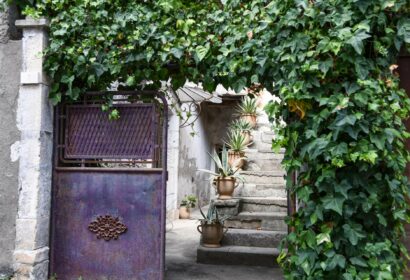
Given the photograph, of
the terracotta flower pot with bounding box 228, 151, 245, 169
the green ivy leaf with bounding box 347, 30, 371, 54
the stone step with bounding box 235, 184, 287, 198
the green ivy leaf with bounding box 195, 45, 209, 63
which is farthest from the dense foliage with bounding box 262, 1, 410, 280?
the terracotta flower pot with bounding box 228, 151, 245, 169

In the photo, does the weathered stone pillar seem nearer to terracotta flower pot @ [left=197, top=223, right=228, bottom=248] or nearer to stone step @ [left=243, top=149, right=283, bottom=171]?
terracotta flower pot @ [left=197, top=223, right=228, bottom=248]

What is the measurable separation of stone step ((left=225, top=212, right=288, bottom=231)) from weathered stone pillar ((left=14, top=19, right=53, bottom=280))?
97.9 inches

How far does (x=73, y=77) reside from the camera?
12.3 feet

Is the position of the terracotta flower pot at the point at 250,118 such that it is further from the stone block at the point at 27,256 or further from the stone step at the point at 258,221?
the stone block at the point at 27,256

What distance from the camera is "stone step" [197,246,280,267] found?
4723 mm

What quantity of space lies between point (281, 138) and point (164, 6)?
1486 millimetres

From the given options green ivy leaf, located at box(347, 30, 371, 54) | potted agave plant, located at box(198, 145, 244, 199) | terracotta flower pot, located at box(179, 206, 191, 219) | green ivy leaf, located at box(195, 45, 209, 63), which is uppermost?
green ivy leaf, located at box(195, 45, 209, 63)

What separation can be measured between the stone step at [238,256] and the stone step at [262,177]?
5.67ft

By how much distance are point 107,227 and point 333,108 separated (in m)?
2.28

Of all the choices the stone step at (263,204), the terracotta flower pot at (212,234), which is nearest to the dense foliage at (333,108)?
the terracotta flower pot at (212,234)

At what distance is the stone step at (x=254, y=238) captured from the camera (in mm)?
5051

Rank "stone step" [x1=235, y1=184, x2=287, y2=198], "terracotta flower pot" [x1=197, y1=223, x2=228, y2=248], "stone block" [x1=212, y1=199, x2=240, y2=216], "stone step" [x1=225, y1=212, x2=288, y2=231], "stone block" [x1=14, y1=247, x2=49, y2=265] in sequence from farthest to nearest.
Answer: "stone step" [x1=235, y1=184, x2=287, y2=198] → "stone block" [x1=212, y1=199, x2=240, y2=216] → "stone step" [x1=225, y1=212, x2=288, y2=231] → "terracotta flower pot" [x1=197, y1=223, x2=228, y2=248] → "stone block" [x1=14, y1=247, x2=49, y2=265]

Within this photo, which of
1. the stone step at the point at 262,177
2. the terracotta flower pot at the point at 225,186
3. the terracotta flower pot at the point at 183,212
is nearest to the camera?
the terracotta flower pot at the point at 225,186

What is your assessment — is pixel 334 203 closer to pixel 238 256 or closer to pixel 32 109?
pixel 238 256
